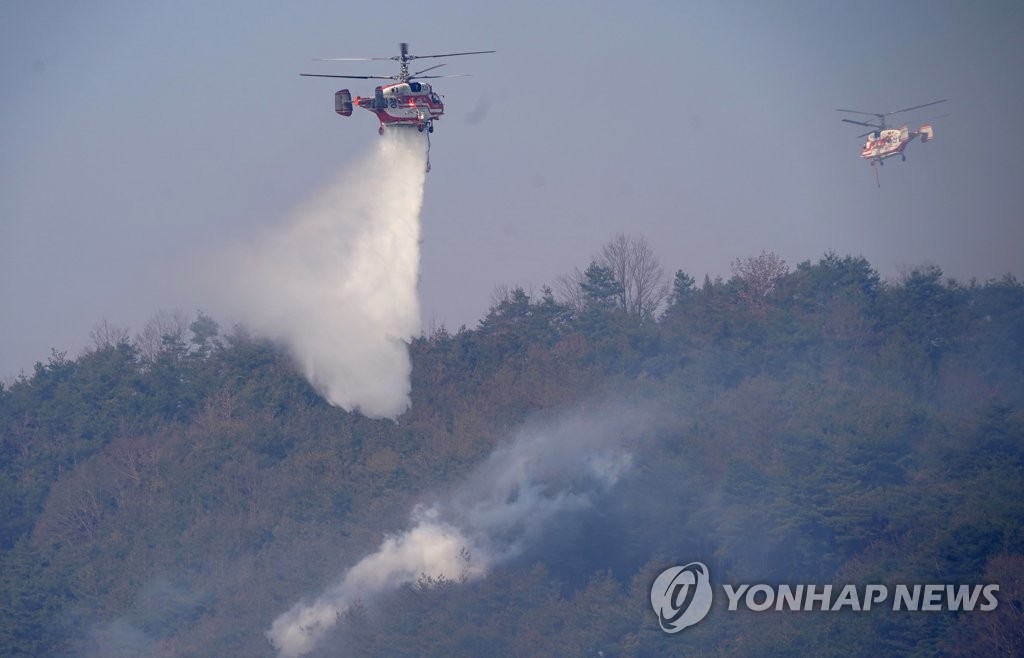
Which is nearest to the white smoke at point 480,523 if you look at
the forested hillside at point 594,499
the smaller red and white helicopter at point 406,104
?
the forested hillside at point 594,499

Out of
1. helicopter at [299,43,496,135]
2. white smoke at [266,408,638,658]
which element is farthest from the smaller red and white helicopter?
white smoke at [266,408,638,658]

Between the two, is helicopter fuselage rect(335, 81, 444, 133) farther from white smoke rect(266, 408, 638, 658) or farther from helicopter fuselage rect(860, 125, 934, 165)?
helicopter fuselage rect(860, 125, 934, 165)

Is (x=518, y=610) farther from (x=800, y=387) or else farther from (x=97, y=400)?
(x=97, y=400)

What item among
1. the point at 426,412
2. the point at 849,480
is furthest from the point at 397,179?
the point at 849,480

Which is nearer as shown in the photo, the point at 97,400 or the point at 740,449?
the point at 740,449

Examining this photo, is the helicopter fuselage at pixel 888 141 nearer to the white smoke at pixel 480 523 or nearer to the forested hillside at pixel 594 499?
the forested hillside at pixel 594 499
